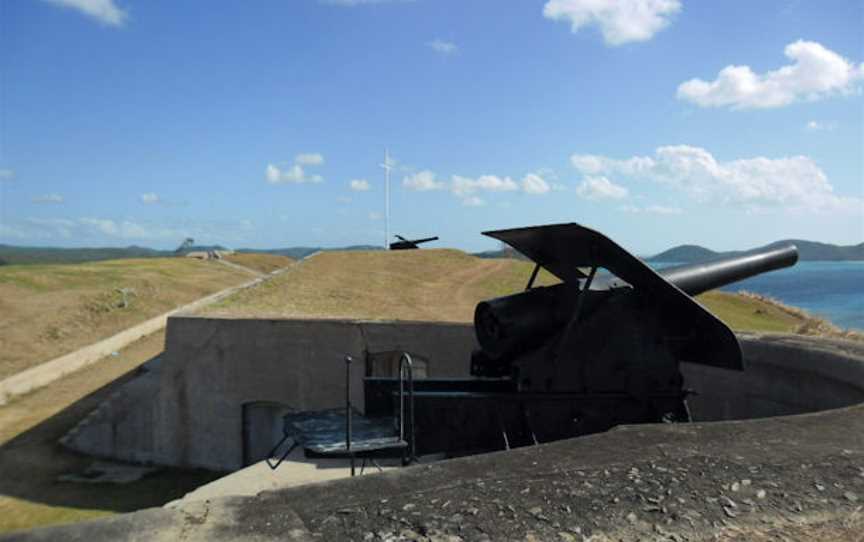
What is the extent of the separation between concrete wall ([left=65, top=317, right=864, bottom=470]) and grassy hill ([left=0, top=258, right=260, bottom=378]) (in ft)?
20.7

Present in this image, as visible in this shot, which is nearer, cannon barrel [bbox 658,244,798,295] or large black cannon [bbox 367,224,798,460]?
large black cannon [bbox 367,224,798,460]

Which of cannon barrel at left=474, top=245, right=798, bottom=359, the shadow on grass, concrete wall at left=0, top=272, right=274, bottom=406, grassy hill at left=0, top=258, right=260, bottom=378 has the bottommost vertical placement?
the shadow on grass

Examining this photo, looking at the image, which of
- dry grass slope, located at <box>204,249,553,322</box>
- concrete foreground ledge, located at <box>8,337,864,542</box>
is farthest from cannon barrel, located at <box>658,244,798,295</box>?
dry grass slope, located at <box>204,249,553,322</box>

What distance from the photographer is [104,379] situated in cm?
1834

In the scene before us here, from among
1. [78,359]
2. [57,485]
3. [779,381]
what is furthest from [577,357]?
[78,359]

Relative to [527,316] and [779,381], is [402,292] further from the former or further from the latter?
[527,316]

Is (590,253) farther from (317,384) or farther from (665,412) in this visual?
(317,384)

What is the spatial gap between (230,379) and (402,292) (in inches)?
337

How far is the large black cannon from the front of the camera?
449 cm

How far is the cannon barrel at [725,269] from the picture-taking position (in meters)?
5.66

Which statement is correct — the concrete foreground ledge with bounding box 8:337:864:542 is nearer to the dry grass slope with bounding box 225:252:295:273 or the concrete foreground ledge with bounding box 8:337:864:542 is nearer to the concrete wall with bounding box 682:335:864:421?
the concrete wall with bounding box 682:335:864:421

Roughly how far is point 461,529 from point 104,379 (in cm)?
1884

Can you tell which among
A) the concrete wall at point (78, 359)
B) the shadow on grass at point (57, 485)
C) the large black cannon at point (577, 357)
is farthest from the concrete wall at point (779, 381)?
the concrete wall at point (78, 359)

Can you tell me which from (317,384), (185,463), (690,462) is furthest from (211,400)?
(690,462)
